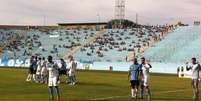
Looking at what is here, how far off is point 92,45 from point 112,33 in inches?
344

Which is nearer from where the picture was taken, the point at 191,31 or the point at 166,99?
the point at 166,99

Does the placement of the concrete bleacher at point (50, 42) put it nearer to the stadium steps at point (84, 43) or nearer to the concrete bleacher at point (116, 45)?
the stadium steps at point (84, 43)

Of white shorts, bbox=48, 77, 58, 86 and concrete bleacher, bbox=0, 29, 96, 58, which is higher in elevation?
concrete bleacher, bbox=0, 29, 96, 58

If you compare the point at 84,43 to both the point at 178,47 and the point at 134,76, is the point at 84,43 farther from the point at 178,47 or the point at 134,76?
the point at 134,76

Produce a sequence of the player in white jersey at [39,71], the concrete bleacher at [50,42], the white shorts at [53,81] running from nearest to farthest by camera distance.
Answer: the white shorts at [53,81]
the player in white jersey at [39,71]
the concrete bleacher at [50,42]

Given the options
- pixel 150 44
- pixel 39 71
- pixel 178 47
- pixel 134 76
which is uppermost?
pixel 150 44

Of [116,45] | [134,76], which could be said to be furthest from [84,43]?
[134,76]

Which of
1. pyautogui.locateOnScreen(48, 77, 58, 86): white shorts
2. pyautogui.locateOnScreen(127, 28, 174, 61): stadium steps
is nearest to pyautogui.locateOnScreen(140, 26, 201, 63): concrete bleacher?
pyautogui.locateOnScreen(127, 28, 174, 61): stadium steps

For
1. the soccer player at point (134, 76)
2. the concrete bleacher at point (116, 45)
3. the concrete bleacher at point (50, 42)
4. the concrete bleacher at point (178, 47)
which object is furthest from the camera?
the concrete bleacher at point (50, 42)

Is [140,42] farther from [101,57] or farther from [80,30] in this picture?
A: [80,30]

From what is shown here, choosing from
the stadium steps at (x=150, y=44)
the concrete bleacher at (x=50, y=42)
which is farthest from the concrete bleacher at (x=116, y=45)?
the concrete bleacher at (x=50, y=42)

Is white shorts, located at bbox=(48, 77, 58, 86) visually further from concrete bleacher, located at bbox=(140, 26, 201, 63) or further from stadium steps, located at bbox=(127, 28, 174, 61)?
stadium steps, located at bbox=(127, 28, 174, 61)

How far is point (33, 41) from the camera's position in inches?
4382

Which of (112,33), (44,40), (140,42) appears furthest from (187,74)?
(44,40)
